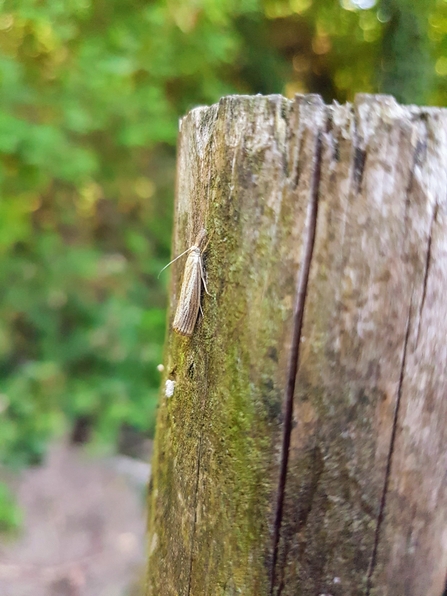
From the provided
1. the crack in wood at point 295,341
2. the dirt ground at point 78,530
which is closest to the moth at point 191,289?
the crack in wood at point 295,341

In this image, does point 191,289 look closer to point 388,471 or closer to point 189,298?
point 189,298

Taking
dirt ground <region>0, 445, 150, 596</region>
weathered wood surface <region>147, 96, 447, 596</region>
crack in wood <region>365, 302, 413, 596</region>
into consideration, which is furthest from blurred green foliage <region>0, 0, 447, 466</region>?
crack in wood <region>365, 302, 413, 596</region>

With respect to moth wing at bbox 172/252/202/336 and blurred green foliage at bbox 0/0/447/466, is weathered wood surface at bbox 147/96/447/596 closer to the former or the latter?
moth wing at bbox 172/252/202/336

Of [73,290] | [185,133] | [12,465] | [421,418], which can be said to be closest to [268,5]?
[73,290]

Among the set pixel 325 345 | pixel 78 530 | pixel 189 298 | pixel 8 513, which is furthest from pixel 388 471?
pixel 78 530

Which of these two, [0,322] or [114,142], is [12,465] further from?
[114,142]

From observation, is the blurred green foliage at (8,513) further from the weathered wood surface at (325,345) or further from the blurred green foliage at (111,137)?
the weathered wood surface at (325,345)
